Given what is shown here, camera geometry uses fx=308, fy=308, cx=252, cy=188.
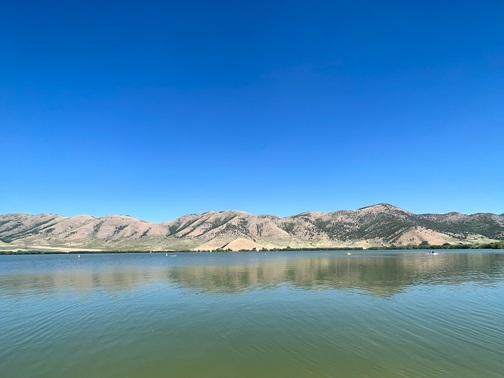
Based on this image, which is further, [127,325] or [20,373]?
[127,325]

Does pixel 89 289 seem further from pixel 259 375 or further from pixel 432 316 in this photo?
pixel 432 316

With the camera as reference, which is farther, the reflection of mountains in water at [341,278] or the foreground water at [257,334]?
the reflection of mountains in water at [341,278]

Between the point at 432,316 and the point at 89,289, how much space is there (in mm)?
45510

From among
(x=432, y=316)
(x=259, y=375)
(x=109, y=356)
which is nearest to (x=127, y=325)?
(x=109, y=356)

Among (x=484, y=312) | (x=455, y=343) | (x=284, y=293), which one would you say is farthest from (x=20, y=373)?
(x=484, y=312)

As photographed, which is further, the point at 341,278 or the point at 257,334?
the point at 341,278

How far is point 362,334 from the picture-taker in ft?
72.6

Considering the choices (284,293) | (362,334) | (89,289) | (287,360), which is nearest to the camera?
(287,360)

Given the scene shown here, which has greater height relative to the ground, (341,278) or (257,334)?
(257,334)

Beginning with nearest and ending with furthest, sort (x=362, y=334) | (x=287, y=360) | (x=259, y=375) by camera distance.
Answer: (x=259, y=375) → (x=287, y=360) → (x=362, y=334)

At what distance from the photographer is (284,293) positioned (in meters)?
40.9

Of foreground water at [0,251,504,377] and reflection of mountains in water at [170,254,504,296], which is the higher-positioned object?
foreground water at [0,251,504,377]

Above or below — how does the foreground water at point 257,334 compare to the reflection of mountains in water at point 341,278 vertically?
above

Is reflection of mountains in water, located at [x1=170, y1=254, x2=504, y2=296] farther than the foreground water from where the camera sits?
Yes
